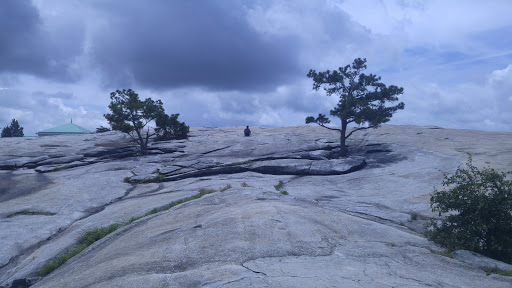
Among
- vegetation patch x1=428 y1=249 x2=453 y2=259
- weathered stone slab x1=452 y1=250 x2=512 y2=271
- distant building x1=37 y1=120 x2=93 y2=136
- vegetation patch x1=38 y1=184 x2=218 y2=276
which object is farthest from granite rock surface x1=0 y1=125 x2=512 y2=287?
distant building x1=37 y1=120 x2=93 y2=136

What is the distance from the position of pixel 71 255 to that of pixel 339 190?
16.6 metres

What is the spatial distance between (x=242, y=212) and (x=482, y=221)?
25.1 feet

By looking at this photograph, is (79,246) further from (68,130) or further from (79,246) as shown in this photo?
(68,130)

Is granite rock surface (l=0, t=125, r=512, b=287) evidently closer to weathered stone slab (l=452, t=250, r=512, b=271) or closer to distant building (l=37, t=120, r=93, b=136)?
weathered stone slab (l=452, t=250, r=512, b=271)

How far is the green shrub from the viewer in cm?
1109

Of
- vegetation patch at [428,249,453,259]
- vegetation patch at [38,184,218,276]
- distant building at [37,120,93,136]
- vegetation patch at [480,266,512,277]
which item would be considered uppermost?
distant building at [37,120,93,136]

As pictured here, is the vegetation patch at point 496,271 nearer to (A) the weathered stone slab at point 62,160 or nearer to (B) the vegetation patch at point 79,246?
(B) the vegetation patch at point 79,246

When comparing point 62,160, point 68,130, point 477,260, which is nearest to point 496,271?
point 477,260

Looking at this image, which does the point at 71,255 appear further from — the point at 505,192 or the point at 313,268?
the point at 505,192

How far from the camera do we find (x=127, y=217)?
A: 17844mm

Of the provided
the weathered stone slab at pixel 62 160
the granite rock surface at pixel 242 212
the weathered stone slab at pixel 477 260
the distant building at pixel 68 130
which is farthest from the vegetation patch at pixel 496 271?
the distant building at pixel 68 130

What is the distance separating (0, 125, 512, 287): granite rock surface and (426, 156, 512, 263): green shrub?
86 centimetres

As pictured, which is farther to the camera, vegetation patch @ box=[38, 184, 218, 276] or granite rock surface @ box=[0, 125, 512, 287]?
vegetation patch @ box=[38, 184, 218, 276]

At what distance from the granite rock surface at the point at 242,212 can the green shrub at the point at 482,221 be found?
86 centimetres
